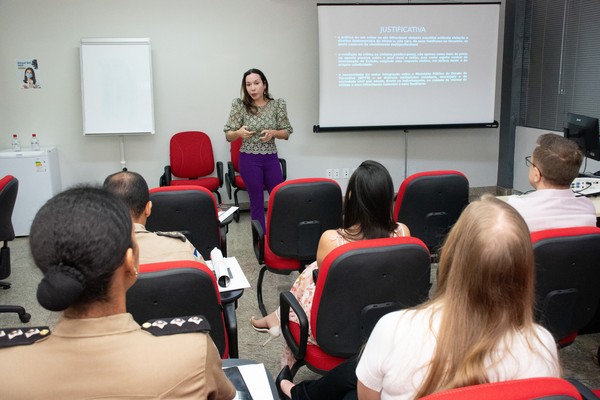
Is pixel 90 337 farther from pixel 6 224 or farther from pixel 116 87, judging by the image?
pixel 116 87

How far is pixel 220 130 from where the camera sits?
5949 mm

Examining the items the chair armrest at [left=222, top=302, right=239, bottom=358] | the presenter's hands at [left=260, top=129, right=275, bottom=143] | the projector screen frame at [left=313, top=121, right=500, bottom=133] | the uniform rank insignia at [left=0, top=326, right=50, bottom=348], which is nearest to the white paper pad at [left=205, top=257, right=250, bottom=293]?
the chair armrest at [left=222, top=302, right=239, bottom=358]

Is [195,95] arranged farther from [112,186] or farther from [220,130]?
[112,186]

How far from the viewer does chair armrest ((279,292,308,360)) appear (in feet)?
6.87

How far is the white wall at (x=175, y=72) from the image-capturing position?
5410 millimetres

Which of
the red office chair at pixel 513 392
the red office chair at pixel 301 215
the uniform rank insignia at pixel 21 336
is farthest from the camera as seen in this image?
the red office chair at pixel 301 215

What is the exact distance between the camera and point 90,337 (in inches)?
39.6

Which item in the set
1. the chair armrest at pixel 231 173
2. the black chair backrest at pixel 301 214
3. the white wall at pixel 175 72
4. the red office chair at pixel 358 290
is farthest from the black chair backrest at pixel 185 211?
the white wall at pixel 175 72

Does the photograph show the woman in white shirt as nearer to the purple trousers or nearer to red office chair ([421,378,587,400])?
red office chair ([421,378,587,400])

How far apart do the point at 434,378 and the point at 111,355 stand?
662 millimetres

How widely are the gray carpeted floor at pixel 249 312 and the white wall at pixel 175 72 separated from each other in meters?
1.22

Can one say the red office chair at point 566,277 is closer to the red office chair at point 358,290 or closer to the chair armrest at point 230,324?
the red office chair at point 358,290

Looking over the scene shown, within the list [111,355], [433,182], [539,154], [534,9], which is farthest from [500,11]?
[111,355]

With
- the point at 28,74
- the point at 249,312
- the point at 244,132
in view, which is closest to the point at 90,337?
the point at 249,312
